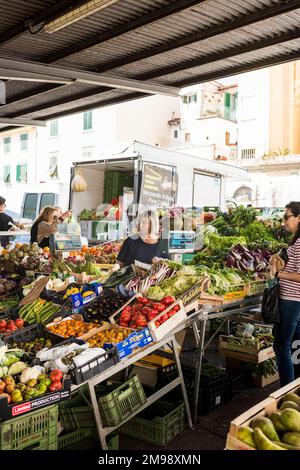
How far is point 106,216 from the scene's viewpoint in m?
10.6

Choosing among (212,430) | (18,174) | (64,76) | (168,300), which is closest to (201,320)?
(168,300)

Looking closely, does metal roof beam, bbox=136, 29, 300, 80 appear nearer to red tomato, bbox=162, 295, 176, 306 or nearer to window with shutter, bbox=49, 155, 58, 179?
red tomato, bbox=162, 295, 176, 306

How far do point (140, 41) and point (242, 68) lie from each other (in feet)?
3.94

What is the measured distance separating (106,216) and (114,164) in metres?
1.24

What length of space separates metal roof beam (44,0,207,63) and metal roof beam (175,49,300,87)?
4.57ft

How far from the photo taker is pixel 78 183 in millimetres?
10695

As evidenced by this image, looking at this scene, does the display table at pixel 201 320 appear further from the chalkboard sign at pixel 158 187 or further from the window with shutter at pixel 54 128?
the window with shutter at pixel 54 128

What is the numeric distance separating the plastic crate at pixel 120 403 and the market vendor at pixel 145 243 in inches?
78.0

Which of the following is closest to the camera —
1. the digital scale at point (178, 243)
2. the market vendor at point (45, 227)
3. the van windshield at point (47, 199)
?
the digital scale at point (178, 243)

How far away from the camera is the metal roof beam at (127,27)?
12.8 feet

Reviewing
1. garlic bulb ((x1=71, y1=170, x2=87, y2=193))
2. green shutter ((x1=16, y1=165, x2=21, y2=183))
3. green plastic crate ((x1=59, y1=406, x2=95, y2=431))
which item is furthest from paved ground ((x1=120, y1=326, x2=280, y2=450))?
green shutter ((x1=16, y1=165, x2=21, y2=183))

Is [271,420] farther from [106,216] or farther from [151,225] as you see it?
[106,216]

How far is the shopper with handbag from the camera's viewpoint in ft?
13.2

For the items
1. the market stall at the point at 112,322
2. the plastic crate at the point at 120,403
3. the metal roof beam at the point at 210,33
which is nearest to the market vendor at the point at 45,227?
the market stall at the point at 112,322
